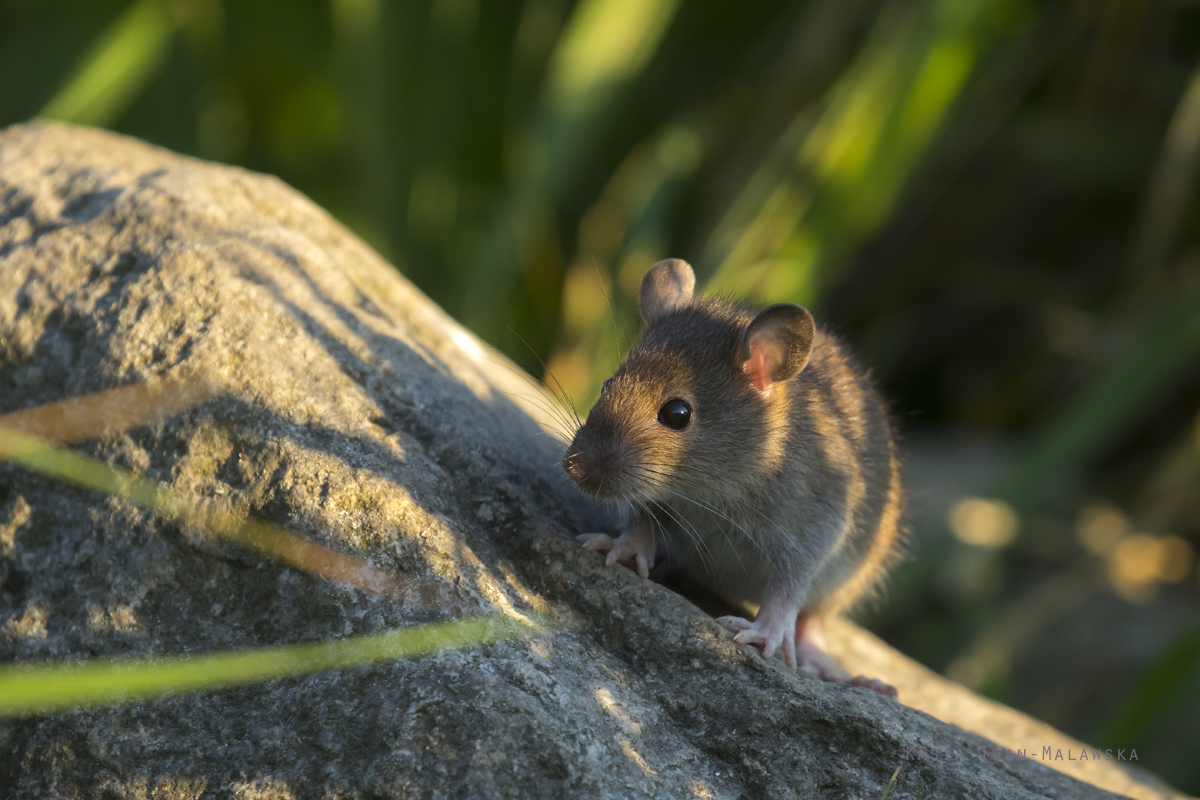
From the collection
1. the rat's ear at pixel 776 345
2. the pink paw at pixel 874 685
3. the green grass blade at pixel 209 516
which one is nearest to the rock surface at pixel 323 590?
the green grass blade at pixel 209 516

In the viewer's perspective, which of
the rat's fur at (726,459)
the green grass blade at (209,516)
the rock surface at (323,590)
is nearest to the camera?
the rock surface at (323,590)

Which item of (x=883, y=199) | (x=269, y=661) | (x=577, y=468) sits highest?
(x=883, y=199)

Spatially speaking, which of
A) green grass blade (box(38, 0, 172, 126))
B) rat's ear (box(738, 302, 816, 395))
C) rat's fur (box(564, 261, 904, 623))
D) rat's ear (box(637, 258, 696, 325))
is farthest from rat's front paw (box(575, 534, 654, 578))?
green grass blade (box(38, 0, 172, 126))

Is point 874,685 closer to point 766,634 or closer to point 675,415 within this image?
point 766,634

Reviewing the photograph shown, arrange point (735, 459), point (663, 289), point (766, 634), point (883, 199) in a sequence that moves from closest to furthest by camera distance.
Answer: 1. point (766, 634)
2. point (735, 459)
3. point (663, 289)
4. point (883, 199)

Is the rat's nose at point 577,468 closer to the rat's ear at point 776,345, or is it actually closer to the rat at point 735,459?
Answer: the rat at point 735,459

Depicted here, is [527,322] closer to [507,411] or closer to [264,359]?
[507,411]

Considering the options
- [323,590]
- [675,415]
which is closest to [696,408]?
[675,415]
